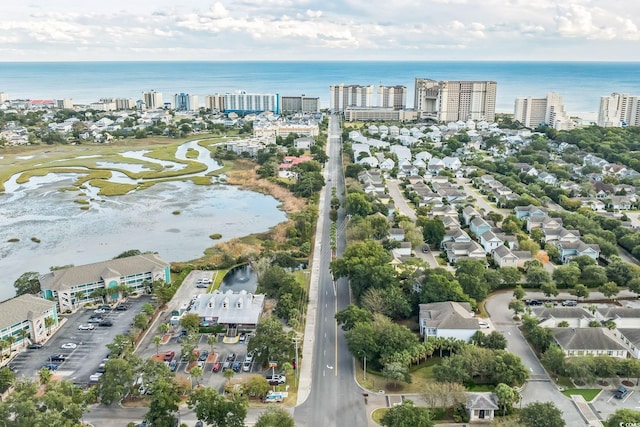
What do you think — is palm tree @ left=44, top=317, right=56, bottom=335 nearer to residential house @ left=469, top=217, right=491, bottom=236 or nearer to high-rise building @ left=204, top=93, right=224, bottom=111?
residential house @ left=469, top=217, right=491, bottom=236

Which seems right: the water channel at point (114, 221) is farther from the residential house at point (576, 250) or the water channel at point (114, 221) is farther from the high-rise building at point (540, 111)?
the high-rise building at point (540, 111)

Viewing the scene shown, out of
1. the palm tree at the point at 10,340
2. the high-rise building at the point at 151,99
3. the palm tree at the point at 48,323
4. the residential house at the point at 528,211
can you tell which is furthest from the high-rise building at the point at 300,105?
the palm tree at the point at 10,340

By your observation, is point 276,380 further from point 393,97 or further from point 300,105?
point 300,105

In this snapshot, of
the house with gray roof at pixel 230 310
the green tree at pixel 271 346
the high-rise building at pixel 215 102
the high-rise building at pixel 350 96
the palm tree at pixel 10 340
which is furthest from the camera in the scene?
the high-rise building at pixel 215 102

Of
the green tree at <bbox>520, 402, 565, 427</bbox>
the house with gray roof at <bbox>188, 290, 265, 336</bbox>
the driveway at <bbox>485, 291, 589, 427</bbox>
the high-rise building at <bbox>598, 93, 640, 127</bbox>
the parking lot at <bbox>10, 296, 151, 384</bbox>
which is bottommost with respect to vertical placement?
the parking lot at <bbox>10, 296, 151, 384</bbox>

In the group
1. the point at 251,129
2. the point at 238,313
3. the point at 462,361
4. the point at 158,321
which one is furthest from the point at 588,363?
the point at 251,129

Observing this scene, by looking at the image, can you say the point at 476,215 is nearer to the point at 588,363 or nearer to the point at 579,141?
the point at 588,363

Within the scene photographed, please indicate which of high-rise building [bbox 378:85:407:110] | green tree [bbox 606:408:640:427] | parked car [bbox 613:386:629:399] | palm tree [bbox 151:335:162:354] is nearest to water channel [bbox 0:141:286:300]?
palm tree [bbox 151:335:162:354]
